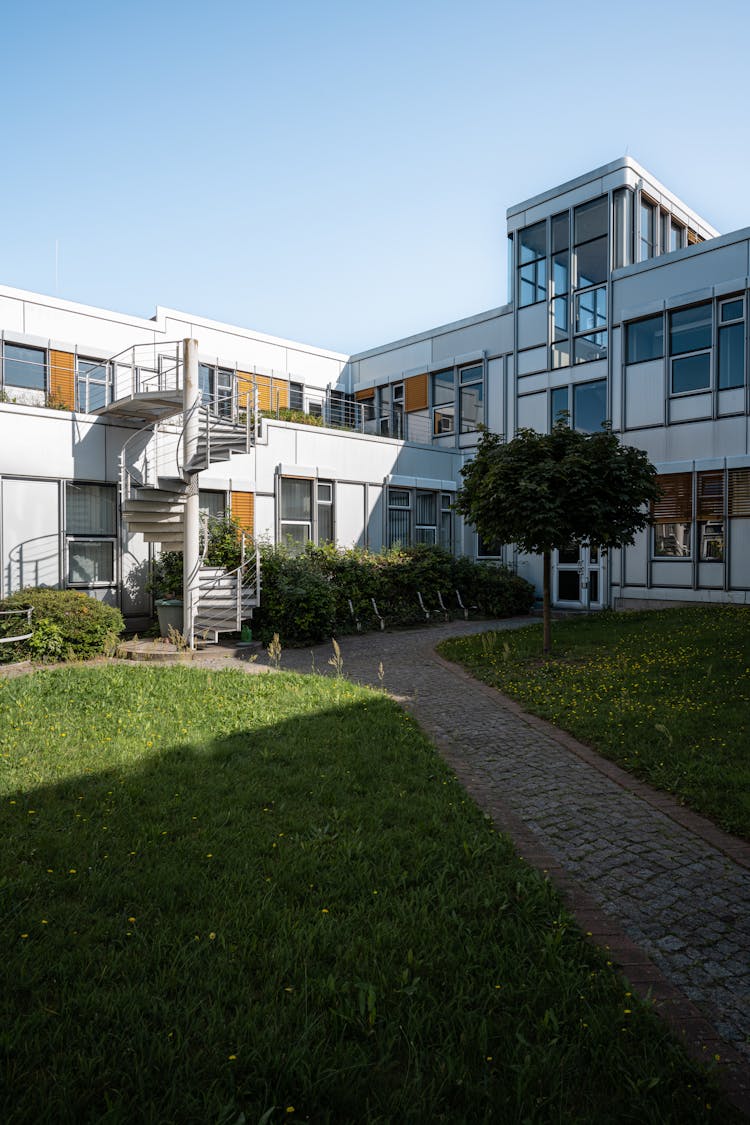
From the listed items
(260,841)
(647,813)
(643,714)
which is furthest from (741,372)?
(260,841)

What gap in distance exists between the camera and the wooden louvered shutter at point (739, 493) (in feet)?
56.8

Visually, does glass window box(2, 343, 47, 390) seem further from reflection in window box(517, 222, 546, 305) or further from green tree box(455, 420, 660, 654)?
reflection in window box(517, 222, 546, 305)

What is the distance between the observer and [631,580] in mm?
19281

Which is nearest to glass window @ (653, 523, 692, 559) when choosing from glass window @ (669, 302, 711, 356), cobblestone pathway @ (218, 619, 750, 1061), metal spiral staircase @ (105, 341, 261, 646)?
glass window @ (669, 302, 711, 356)

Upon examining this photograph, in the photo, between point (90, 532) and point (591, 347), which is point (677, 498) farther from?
point (90, 532)

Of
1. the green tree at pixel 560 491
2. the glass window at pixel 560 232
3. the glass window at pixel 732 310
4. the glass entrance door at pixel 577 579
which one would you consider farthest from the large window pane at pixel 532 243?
the green tree at pixel 560 491

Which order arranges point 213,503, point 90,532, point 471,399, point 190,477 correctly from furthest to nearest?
point 471,399, point 213,503, point 90,532, point 190,477

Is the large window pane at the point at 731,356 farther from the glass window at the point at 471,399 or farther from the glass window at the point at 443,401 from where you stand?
the glass window at the point at 443,401

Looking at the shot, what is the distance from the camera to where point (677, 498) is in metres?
18.5

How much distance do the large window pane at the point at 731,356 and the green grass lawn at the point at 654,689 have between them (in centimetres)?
587

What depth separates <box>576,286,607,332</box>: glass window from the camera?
67.0 feet

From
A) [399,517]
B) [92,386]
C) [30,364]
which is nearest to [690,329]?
[399,517]

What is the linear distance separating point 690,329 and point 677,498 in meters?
4.30

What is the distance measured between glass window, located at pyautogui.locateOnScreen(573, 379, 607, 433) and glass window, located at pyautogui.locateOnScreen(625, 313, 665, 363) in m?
1.12
